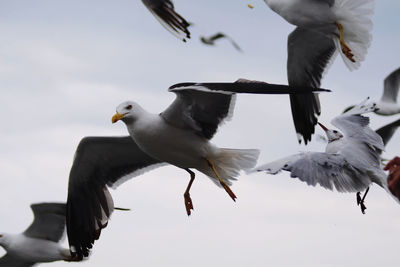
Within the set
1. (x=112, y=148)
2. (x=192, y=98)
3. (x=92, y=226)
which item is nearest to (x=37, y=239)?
(x=92, y=226)

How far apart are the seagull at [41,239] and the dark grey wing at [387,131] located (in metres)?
2.70

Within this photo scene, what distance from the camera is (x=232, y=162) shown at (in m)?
3.98

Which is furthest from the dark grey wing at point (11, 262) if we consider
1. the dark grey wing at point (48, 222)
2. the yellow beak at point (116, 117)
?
the yellow beak at point (116, 117)

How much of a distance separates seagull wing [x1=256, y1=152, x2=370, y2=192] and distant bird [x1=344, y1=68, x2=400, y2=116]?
3013 millimetres

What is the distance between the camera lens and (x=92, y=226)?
15.1 ft

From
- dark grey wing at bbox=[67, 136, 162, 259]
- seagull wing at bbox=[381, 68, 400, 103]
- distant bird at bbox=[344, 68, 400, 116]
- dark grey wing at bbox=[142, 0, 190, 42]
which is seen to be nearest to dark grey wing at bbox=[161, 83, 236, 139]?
dark grey wing at bbox=[142, 0, 190, 42]

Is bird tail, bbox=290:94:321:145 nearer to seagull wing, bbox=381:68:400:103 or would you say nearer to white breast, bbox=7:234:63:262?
seagull wing, bbox=381:68:400:103

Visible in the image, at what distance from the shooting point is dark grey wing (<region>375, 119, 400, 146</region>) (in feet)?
17.5

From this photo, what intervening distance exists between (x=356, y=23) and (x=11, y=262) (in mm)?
3617

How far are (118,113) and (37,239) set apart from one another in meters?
2.25

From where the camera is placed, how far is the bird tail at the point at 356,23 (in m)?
4.53

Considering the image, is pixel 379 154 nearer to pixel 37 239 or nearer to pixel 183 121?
pixel 183 121

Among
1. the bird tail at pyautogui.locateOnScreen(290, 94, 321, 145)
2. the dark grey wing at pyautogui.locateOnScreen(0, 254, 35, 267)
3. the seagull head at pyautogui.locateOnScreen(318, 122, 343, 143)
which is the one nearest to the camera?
the seagull head at pyautogui.locateOnScreen(318, 122, 343, 143)

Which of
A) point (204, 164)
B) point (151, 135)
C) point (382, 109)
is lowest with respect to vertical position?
point (382, 109)
